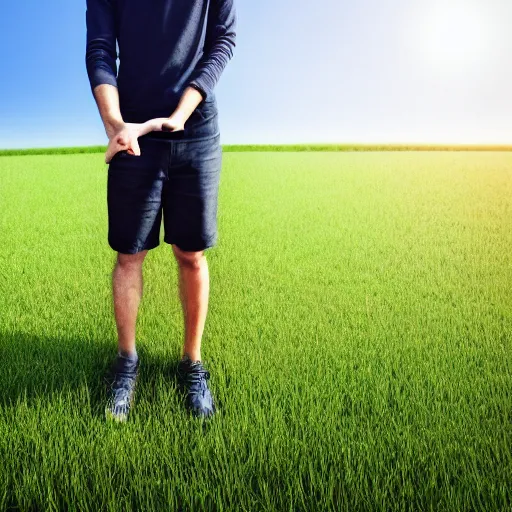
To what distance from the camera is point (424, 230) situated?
6.78 meters

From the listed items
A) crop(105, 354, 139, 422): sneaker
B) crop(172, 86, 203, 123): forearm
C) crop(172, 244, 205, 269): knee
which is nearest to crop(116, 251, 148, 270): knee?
crop(172, 244, 205, 269): knee

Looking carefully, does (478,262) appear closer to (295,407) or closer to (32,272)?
(295,407)

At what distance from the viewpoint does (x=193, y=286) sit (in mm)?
2391

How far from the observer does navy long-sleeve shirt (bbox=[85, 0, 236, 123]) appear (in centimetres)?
210

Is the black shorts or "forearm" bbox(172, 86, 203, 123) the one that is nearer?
"forearm" bbox(172, 86, 203, 123)

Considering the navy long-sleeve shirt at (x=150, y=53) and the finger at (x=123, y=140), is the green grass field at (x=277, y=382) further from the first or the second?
the navy long-sleeve shirt at (x=150, y=53)

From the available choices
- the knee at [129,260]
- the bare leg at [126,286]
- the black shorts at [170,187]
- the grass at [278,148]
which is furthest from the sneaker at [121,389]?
the grass at [278,148]

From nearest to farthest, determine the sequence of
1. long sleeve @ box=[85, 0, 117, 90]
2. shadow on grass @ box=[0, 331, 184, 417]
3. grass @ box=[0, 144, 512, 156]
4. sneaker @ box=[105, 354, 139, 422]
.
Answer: long sleeve @ box=[85, 0, 117, 90]
sneaker @ box=[105, 354, 139, 422]
shadow on grass @ box=[0, 331, 184, 417]
grass @ box=[0, 144, 512, 156]

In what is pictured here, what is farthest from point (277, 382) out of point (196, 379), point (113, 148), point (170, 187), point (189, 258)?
point (113, 148)

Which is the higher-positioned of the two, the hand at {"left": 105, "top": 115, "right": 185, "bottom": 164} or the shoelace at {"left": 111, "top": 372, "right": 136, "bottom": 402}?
the hand at {"left": 105, "top": 115, "right": 185, "bottom": 164}

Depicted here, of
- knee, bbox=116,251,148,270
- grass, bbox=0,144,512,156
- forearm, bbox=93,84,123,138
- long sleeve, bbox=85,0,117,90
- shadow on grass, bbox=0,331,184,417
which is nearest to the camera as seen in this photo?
forearm, bbox=93,84,123,138

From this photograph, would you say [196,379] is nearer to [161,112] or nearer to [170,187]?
[170,187]

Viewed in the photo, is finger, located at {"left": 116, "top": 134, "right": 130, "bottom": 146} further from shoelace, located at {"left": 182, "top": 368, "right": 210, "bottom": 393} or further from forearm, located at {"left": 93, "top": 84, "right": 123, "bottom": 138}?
shoelace, located at {"left": 182, "top": 368, "right": 210, "bottom": 393}

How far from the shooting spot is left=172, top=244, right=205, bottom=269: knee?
2342mm
